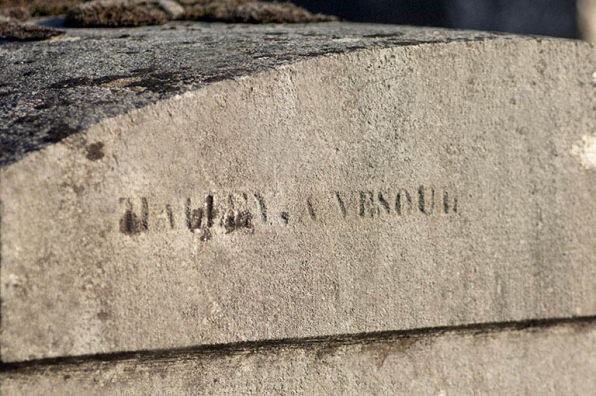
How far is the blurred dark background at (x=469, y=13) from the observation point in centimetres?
602

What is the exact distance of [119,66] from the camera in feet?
7.55

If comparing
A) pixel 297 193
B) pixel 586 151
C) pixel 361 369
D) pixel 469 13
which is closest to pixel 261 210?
pixel 297 193

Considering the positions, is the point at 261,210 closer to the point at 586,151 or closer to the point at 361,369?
the point at 361,369

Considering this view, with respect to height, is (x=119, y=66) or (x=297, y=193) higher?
(x=119, y=66)

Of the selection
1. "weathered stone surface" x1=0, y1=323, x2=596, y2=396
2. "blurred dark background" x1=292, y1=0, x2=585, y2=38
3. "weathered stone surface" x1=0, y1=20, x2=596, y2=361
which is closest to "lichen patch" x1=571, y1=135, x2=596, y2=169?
"weathered stone surface" x1=0, y1=20, x2=596, y2=361

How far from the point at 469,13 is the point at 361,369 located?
563 centimetres

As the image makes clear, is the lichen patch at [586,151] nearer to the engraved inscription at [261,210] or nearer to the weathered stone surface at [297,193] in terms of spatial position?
the weathered stone surface at [297,193]

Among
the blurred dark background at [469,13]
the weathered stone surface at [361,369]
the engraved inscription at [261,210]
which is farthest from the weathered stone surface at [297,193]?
the blurred dark background at [469,13]

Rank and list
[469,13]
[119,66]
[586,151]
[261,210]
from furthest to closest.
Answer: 1. [469,13]
2. [586,151]
3. [119,66]
4. [261,210]

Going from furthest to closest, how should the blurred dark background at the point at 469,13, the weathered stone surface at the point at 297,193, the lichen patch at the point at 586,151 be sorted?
the blurred dark background at the point at 469,13 → the lichen patch at the point at 586,151 → the weathered stone surface at the point at 297,193

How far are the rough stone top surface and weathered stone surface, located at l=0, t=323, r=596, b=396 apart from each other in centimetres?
98

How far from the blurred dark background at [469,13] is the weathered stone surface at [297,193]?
362cm

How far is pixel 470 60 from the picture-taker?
2.32 metres

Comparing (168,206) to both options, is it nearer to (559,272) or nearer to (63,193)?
(63,193)
